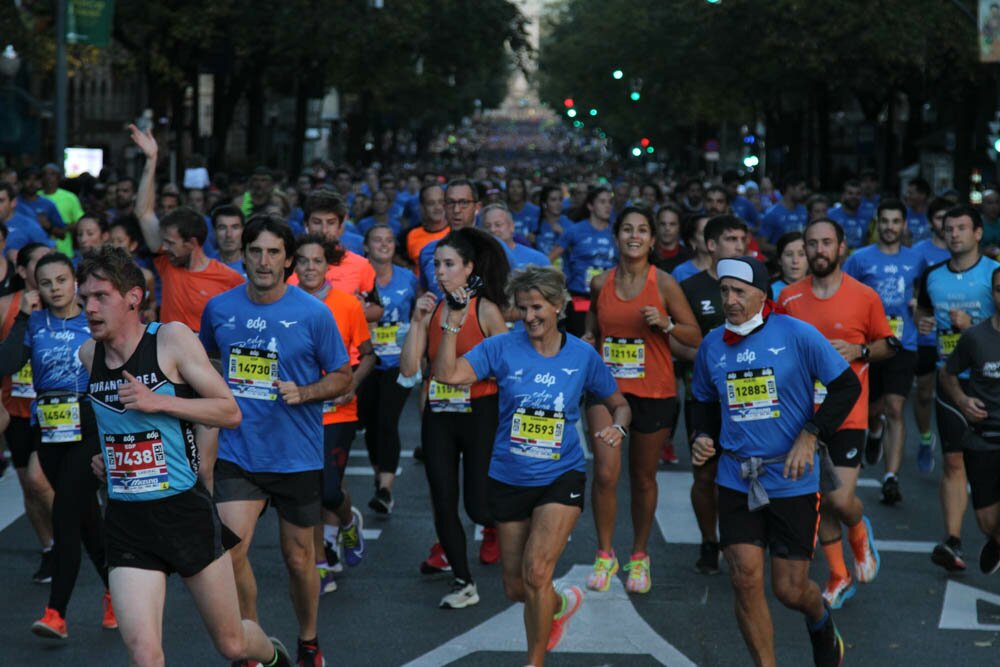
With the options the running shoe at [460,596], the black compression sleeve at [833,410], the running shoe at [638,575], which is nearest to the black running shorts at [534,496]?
the black compression sleeve at [833,410]

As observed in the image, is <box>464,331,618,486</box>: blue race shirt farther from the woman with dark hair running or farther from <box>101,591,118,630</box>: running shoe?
<box>101,591,118,630</box>: running shoe

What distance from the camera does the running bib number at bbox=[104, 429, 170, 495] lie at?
5.94 m

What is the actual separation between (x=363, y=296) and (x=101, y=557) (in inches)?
96.2

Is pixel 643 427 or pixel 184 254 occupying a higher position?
pixel 184 254

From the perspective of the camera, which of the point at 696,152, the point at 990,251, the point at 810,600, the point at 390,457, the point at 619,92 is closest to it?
the point at 810,600

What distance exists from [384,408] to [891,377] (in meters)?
3.48

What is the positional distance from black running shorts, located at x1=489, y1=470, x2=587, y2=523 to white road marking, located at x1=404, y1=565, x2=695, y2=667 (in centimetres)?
90

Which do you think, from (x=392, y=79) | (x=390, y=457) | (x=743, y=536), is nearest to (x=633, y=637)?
(x=743, y=536)

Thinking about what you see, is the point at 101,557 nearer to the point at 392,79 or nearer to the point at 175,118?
the point at 175,118

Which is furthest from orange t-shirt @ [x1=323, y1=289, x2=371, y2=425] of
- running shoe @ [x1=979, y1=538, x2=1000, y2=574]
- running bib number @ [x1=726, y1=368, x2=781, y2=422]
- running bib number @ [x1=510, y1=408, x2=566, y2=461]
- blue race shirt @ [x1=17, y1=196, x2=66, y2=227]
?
blue race shirt @ [x1=17, y1=196, x2=66, y2=227]

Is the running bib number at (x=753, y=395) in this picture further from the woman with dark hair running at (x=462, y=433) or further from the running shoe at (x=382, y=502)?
the running shoe at (x=382, y=502)

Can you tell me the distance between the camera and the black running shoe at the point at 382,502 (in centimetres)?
1125

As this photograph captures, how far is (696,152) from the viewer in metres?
92.6

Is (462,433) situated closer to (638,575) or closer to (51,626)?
(638,575)
